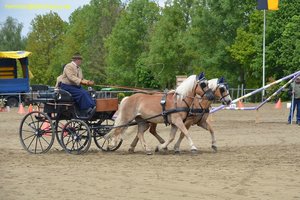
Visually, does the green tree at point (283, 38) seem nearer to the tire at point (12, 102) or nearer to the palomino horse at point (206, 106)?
the tire at point (12, 102)

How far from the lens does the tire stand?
43.0 metres

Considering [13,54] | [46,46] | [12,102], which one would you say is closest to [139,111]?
[12,102]

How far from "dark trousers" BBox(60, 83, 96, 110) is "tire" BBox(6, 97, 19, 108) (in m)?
29.0

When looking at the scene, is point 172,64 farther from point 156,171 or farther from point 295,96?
point 156,171

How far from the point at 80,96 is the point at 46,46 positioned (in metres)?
57.9

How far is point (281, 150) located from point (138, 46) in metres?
51.3

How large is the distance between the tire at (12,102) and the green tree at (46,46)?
23.3 metres

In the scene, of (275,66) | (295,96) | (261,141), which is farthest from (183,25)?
(261,141)

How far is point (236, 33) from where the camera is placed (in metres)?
57.5

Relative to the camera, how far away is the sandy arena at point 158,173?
9.16 meters

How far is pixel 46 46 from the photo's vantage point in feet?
234

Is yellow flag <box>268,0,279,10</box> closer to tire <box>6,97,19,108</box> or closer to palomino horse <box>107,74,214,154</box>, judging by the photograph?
tire <box>6,97,19,108</box>

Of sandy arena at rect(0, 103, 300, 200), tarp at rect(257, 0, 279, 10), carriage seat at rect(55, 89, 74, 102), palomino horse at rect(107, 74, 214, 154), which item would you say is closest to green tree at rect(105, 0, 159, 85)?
tarp at rect(257, 0, 279, 10)

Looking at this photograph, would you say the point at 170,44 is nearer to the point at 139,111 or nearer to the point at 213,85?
the point at 213,85
